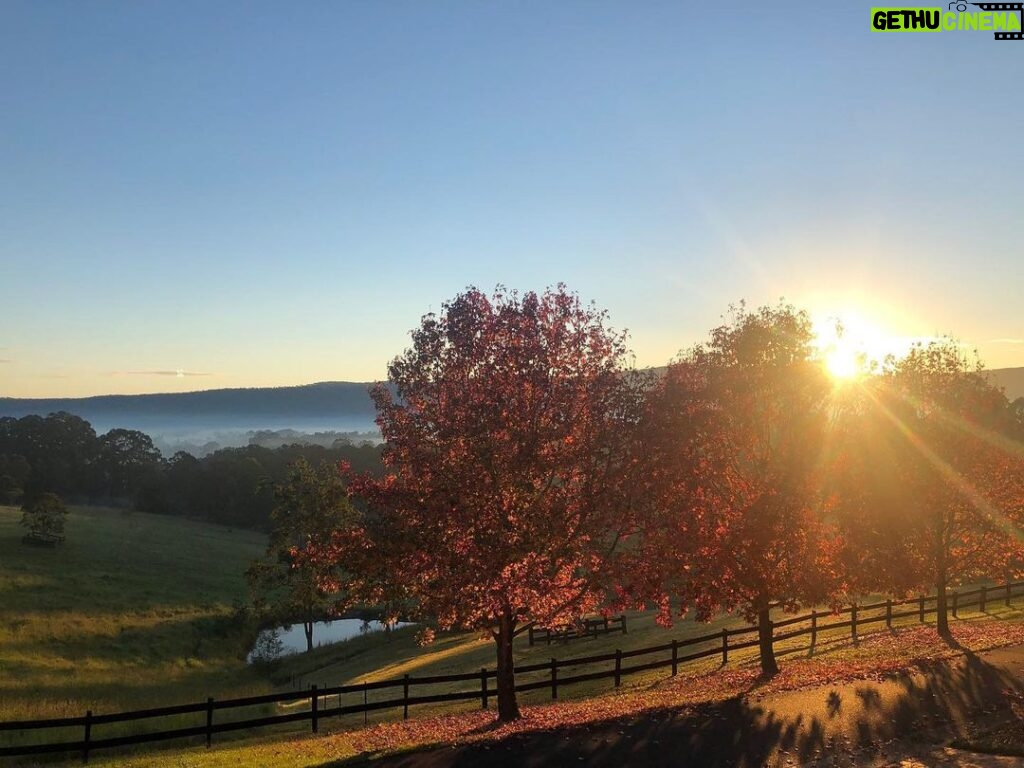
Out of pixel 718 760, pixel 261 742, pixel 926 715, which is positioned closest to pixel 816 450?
pixel 926 715

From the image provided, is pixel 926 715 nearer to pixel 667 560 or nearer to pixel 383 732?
pixel 667 560

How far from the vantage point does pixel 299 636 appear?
218ft

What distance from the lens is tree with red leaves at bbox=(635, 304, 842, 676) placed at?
2020 cm

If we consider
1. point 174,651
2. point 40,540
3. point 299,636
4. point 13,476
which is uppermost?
point 13,476

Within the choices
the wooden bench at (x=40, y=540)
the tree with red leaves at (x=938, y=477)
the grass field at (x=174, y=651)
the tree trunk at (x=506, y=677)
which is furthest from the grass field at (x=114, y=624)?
the tree with red leaves at (x=938, y=477)

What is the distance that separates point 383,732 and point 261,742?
153 inches

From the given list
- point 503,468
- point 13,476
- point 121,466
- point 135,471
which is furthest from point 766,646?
point 121,466

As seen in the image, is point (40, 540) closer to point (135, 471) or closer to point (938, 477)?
point (938, 477)

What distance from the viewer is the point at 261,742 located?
21.4 meters

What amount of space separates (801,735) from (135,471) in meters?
134

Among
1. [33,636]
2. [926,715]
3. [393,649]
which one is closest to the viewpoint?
[926,715]

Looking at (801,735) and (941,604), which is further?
(941,604)

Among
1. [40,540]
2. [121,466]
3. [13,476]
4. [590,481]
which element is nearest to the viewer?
[590,481]

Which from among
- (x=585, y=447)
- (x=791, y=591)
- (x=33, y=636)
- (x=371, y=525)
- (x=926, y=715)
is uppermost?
(x=585, y=447)
